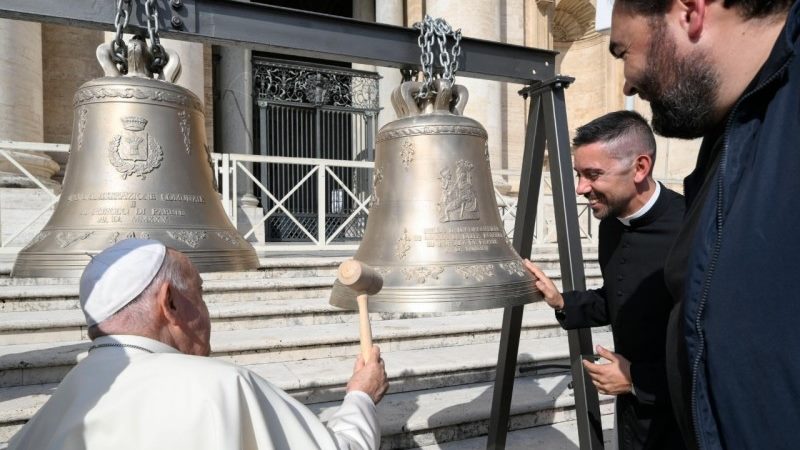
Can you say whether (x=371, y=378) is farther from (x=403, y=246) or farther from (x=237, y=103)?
(x=237, y=103)

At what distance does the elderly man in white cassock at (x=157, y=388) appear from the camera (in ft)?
3.87

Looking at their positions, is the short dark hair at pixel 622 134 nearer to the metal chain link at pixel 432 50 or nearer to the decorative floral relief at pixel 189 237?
the metal chain link at pixel 432 50

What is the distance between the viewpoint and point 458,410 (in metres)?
3.39

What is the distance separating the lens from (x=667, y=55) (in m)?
1.01

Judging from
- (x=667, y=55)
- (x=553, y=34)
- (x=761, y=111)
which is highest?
(x=553, y=34)

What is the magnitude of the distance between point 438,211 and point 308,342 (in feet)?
7.83

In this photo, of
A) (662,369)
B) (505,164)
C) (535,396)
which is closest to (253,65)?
(505,164)

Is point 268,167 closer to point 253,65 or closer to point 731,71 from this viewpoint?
point 253,65

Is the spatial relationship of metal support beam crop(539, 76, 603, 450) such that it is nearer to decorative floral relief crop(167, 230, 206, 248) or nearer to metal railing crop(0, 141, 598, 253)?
decorative floral relief crop(167, 230, 206, 248)

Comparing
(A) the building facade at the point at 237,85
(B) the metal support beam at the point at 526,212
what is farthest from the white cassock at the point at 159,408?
(A) the building facade at the point at 237,85

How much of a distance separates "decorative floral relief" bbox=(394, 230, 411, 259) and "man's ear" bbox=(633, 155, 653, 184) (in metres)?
0.89

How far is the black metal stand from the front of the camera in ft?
7.58

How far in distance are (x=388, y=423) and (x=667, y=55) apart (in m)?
2.67

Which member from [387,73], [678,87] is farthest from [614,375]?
[387,73]
